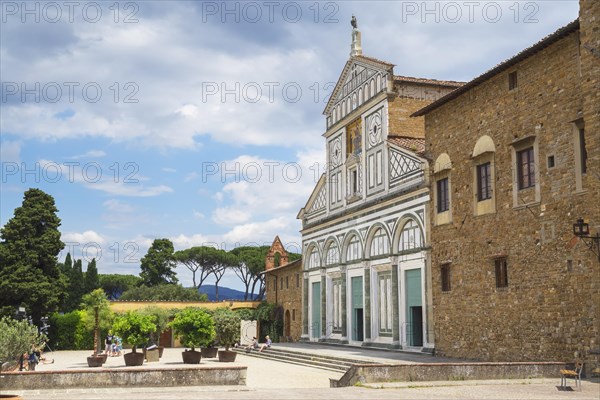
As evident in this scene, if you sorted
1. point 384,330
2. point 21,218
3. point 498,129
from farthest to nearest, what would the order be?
point 21,218 → point 384,330 → point 498,129

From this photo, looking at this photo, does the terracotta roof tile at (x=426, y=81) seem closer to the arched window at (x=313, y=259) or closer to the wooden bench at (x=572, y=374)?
the arched window at (x=313, y=259)

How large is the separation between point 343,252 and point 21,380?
21.1 m

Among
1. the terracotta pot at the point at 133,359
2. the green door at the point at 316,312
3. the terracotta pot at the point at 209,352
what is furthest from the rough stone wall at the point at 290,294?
the terracotta pot at the point at 133,359

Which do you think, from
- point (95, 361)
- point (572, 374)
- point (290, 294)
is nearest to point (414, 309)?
point (572, 374)

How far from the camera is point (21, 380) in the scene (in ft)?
48.7

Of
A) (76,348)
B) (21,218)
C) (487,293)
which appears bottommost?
(76,348)

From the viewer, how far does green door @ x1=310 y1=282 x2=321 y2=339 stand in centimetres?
3728

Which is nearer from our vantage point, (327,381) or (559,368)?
(559,368)

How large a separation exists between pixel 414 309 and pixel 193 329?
911cm

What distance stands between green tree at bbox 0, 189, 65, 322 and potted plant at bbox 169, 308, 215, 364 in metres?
15.2

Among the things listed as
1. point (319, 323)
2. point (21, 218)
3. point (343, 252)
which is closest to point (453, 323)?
point (343, 252)

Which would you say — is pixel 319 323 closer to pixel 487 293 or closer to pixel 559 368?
pixel 487 293

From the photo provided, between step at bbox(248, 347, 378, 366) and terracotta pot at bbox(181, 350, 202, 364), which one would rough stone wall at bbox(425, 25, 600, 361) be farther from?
terracotta pot at bbox(181, 350, 202, 364)

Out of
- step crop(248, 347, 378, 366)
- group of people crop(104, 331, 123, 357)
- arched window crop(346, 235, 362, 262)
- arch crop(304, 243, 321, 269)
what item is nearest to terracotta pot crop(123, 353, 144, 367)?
step crop(248, 347, 378, 366)
